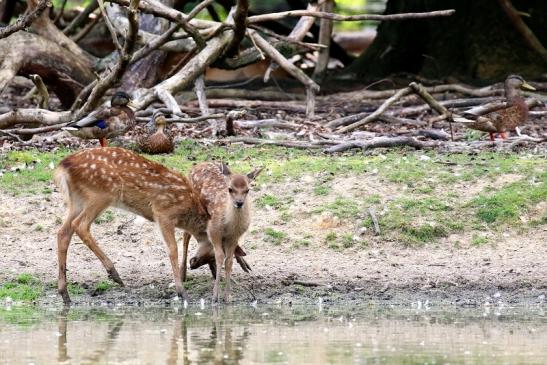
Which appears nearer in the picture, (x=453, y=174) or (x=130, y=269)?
(x=130, y=269)

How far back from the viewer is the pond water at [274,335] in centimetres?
750

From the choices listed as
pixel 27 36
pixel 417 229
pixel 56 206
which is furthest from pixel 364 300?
pixel 27 36

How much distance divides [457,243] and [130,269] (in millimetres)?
2879

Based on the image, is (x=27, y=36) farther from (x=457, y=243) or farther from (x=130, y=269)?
(x=457, y=243)

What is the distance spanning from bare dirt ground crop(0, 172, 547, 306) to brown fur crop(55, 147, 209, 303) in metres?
0.48

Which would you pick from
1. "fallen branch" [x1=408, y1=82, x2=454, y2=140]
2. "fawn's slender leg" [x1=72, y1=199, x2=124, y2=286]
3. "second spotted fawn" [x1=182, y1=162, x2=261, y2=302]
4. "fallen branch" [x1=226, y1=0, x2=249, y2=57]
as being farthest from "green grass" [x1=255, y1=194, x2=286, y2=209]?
"fallen branch" [x1=408, y1=82, x2=454, y2=140]

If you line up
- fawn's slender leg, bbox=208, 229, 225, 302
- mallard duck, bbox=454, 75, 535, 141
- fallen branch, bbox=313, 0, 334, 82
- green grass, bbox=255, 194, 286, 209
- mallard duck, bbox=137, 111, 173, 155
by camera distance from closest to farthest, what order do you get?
fawn's slender leg, bbox=208, 229, 225, 302
green grass, bbox=255, 194, 286, 209
mallard duck, bbox=137, 111, 173, 155
mallard duck, bbox=454, 75, 535, 141
fallen branch, bbox=313, 0, 334, 82

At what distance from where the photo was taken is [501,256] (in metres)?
10.8

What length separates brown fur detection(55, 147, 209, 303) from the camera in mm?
10125

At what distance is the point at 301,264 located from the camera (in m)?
10.8

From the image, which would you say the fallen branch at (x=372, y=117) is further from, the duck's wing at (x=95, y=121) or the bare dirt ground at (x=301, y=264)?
the duck's wing at (x=95, y=121)

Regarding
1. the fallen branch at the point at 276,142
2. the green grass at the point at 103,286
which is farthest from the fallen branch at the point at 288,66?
the green grass at the point at 103,286

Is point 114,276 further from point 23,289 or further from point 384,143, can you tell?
point 384,143

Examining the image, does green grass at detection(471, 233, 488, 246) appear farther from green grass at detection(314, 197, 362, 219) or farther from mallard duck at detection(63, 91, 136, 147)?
mallard duck at detection(63, 91, 136, 147)
